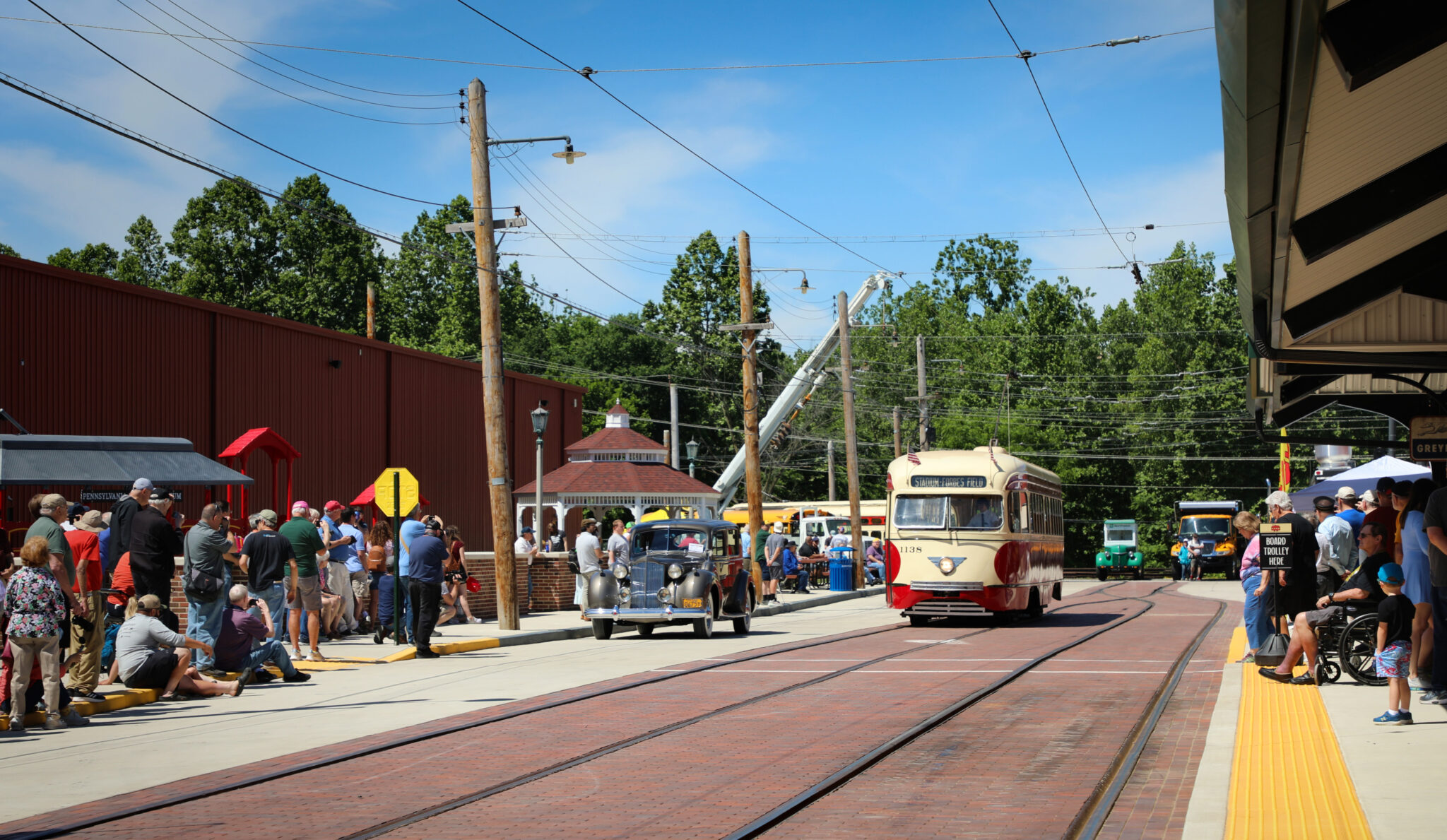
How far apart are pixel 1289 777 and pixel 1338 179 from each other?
3.68 m

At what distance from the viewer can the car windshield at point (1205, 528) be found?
188ft

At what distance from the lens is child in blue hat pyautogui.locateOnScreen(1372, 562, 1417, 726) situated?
10477 mm

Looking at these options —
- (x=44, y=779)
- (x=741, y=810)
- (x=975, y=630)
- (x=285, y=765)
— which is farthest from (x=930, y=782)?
(x=975, y=630)

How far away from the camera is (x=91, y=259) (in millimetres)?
73875

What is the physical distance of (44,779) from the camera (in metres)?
9.39

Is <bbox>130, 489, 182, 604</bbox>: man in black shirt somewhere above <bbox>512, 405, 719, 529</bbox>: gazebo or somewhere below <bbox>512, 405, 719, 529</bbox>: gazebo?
below

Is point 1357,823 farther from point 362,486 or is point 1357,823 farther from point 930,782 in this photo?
point 362,486

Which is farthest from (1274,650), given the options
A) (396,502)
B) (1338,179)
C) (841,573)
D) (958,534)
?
(841,573)

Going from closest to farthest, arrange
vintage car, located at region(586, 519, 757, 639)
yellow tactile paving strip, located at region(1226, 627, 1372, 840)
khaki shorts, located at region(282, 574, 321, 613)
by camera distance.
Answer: yellow tactile paving strip, located at region(1226, 627, 1372, 840)
khaki shorts, located at region(282, 574, 321, 613)
vintage car, located at region(586, 519, 757, 639)

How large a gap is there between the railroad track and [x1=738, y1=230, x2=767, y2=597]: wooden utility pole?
50.4 ft

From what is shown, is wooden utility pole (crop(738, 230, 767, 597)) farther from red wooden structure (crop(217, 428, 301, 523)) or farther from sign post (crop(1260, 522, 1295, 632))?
sign post (crop(1260, 522, 1295, 632))

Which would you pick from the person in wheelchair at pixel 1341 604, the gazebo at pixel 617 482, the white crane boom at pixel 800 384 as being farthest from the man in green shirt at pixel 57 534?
the white crane boom at pixel 800 384

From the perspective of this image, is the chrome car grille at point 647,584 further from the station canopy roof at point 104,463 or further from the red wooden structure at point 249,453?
the red wooden structure at point 249,453

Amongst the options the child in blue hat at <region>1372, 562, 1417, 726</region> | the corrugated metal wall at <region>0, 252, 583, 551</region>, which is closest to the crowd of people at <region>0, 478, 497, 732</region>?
the corrugated metal wall at <region>0, 252, 583, 551</region>
